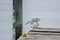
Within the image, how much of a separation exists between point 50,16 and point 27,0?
26.2 inches

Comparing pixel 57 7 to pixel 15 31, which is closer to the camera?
pixel 57 7

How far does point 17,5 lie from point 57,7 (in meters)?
0.97

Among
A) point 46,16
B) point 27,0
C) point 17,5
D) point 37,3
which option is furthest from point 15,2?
point 46,16

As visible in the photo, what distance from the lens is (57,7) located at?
334 cm

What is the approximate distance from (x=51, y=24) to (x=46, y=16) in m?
0.22

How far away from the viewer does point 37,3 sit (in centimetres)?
342

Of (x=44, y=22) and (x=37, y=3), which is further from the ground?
(x=37, y=3)
